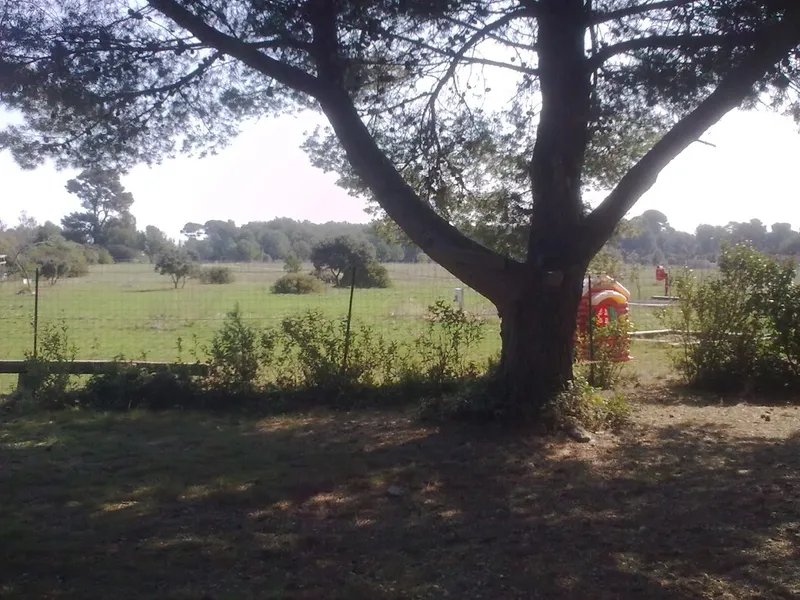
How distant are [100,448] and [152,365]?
289cm

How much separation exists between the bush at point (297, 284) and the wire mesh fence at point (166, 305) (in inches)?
7.6

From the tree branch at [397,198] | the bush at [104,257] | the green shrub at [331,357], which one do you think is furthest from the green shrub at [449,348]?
the bush at [104,257]

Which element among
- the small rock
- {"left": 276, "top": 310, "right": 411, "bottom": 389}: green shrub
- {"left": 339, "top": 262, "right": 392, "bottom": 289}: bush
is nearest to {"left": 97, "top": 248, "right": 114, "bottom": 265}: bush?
{"left": 339, "top": 262, "right": 392, "bottom": 289}: bush

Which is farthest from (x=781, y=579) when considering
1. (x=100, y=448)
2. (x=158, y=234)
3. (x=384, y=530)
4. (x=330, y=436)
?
(x=158, y=234)

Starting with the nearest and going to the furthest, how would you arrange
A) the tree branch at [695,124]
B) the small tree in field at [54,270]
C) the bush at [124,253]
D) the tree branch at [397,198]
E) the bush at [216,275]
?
the tree branch at [695,124] → the tree branch at [397,198] → the small tree in field at [54,270] → the bush at [216,275] → the bush at [124,253]

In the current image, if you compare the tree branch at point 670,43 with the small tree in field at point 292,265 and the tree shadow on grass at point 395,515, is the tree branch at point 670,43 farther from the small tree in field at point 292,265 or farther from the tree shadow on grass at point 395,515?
the small tree in field at point 292,265

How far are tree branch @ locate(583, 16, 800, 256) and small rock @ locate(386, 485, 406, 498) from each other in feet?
11.9

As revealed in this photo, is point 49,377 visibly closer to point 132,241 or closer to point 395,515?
point 395,515

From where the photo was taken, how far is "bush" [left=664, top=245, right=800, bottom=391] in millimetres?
11570

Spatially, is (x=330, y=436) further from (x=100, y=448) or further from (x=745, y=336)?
(x=745, y=336)

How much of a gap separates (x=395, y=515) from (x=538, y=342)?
3297 millimetres

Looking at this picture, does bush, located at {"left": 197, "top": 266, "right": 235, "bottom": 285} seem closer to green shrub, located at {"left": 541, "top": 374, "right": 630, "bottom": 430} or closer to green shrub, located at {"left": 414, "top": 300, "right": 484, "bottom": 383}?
green shrub, located at {"left": 414, "top": 300, "right": 484, "bottom": 383}

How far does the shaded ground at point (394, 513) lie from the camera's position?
4570 mm

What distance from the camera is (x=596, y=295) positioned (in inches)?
533
